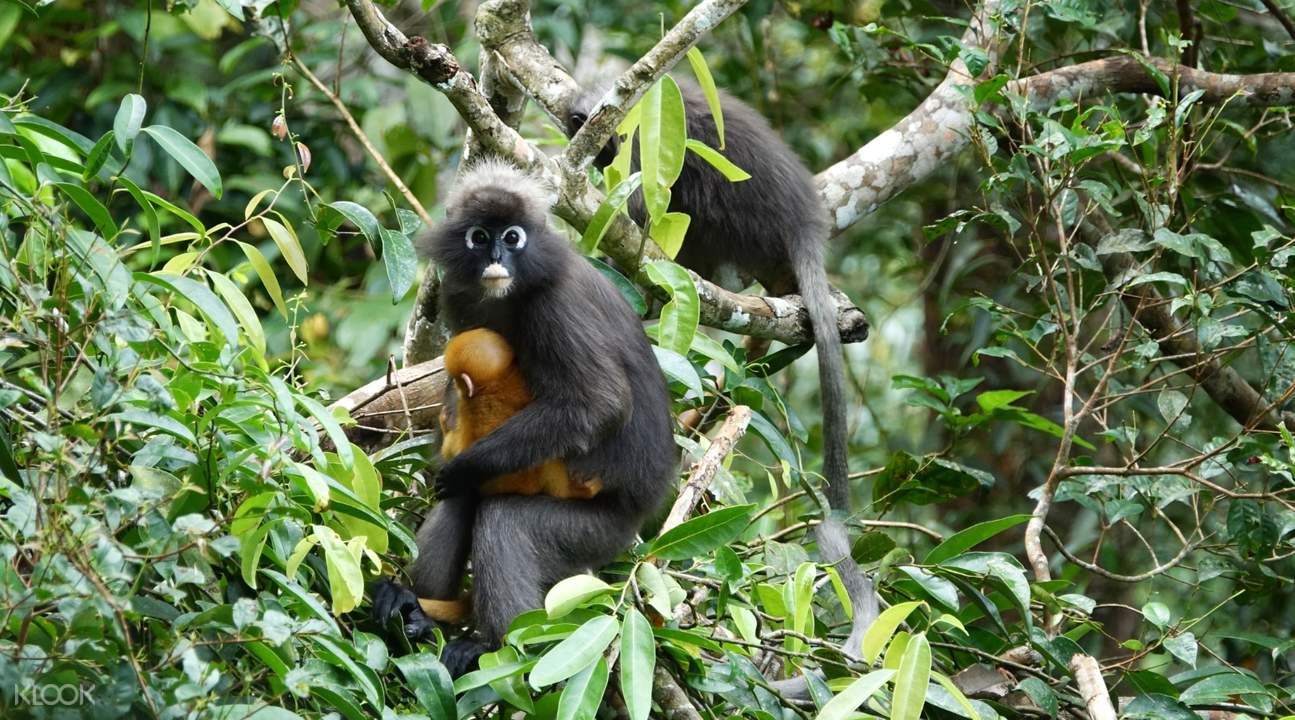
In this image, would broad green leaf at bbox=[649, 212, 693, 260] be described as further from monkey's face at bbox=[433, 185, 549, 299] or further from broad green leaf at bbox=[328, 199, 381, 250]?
broad green leaf at bbox=[328, 199, 381, 250]

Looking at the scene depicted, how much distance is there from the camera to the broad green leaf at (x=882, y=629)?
88.6 inches

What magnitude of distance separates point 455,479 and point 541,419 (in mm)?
227

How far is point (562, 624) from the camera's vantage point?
2.16 meters

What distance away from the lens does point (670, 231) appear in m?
3.10

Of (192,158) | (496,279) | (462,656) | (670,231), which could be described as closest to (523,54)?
(670,231)

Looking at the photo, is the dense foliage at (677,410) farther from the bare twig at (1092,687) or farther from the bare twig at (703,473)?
the bare twig at (703,473)

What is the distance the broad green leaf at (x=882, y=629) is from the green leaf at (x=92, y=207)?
57.8 inches

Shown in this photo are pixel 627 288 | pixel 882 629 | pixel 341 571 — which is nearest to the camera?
pixel 341 571

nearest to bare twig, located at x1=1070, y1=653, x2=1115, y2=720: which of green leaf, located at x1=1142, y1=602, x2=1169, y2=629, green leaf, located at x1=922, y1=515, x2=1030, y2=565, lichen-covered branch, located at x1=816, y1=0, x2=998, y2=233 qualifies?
green leaf, located at x1=1142, y1=602, x2=1169, y2=629

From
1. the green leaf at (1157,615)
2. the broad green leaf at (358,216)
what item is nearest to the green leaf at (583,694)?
the broad green leaf at (358,216)

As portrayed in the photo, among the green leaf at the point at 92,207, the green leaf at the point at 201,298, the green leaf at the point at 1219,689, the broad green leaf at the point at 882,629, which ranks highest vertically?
the green leaf at the point at 92,207

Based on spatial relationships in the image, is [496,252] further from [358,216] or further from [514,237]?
[358,216]

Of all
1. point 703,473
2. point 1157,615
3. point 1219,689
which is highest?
point 703,473

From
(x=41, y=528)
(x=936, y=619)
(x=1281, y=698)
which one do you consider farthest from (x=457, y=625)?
(x=1281, y=698)
